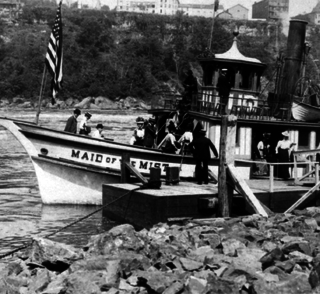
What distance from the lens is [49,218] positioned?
63.0ft

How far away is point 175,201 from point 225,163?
4.34 ft

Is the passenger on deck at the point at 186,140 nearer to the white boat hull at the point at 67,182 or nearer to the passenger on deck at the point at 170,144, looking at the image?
the passenger on deck at the point at 170,144

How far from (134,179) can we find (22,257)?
716 centimetres

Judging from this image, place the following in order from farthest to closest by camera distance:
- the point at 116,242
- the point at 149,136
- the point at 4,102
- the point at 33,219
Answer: the point at 4,102 → the point at 149,136 → the point at 33,219 → the point at 116,242

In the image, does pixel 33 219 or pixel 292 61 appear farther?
pixel 292 61

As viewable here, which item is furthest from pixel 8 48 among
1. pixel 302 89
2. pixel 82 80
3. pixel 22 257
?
pixel 22 257

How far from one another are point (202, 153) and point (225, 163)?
6.85 ft

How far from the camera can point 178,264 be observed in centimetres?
973

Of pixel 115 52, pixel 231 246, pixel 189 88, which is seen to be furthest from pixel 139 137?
pixel 115 52

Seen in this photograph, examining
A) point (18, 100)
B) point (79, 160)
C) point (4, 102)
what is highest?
point (79, 160)

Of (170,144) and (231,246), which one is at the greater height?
(170,144)

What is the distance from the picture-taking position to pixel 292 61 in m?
23.7

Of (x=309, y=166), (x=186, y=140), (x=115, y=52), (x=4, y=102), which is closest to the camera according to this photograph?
(x=186, y=140)

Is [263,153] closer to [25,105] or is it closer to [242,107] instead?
[242,107]
